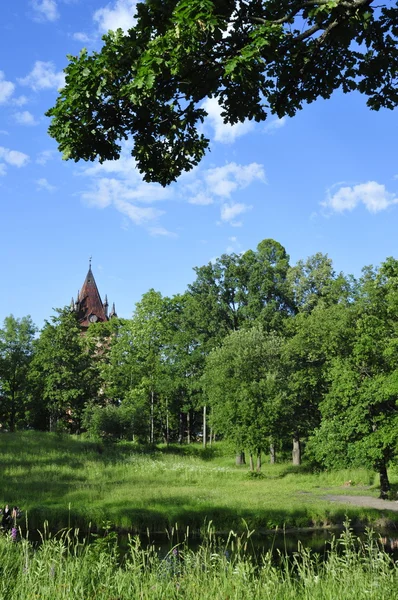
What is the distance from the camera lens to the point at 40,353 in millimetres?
55562

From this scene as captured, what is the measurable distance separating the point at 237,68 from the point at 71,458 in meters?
32.6

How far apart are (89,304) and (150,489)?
66364 mm

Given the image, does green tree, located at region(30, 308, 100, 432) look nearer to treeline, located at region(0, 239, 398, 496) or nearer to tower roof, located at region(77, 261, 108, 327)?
treeline, located at region(0, 239, 398, 496)

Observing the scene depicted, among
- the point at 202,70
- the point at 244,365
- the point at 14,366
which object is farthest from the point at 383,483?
the point at 14,366

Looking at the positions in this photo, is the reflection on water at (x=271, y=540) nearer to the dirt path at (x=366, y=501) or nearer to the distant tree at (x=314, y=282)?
the dirt path at (x=366, y=501)

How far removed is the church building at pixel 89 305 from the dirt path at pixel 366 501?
64.8 m

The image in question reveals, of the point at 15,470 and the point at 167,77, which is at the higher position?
the point at 167,77

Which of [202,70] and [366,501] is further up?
[202,70]

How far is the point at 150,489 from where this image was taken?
81.6ft

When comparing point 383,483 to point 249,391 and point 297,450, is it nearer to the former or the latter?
point 249,391

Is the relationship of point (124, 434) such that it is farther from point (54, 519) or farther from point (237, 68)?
point (237, 68)

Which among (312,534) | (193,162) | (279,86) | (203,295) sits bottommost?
(312,534)

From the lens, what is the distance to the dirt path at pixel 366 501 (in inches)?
895

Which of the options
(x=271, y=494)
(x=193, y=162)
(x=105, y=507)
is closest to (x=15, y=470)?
(x=105, y=507)
